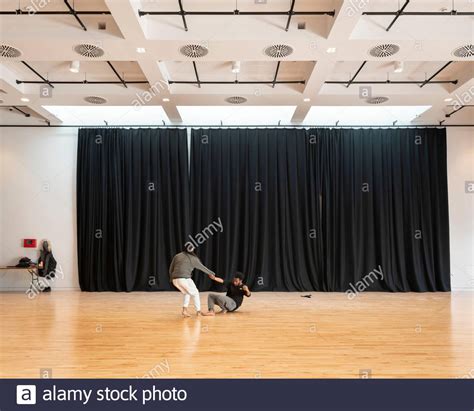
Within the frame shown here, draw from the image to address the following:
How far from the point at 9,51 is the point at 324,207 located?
845cm

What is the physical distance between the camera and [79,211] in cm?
1238

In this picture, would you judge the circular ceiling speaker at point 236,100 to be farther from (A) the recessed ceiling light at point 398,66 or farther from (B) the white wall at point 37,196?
(B) the white wall at point 37,196

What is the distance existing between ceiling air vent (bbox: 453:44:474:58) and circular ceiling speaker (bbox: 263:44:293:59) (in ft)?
Result: 9.48

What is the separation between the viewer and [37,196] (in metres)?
12.5

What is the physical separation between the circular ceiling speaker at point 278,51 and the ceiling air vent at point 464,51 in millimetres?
2890

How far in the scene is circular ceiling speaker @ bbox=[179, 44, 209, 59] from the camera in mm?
7616

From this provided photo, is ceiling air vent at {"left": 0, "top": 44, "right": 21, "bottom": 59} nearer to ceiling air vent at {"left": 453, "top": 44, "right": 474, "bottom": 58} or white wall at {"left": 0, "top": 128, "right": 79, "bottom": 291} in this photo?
white wall at {"left": 0, "top": 128, "right": 79, "bottom": 291}

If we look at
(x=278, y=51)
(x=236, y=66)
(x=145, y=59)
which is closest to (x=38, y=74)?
(x=145, y=59)

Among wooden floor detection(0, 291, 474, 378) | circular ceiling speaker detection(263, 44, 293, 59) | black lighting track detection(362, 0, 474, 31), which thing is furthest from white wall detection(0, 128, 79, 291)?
black lighting track detection(362, 0, 474, 31)

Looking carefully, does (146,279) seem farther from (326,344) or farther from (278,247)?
(326,344)

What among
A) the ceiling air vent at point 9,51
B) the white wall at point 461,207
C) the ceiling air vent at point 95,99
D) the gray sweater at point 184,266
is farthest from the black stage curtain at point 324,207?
the ceiling air vent at point 9,51
